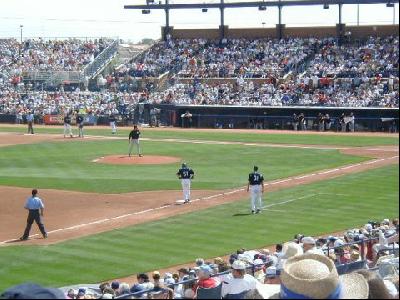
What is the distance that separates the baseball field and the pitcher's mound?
4 centimetres

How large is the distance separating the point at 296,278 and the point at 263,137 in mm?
42040

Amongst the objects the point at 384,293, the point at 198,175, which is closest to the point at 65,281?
the point at 384,293

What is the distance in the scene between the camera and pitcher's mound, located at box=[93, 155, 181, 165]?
115ft

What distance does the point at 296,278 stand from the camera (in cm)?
488

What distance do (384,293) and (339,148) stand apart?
34900mm

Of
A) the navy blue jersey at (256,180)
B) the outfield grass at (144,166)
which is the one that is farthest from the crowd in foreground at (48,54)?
the navy blue jersey at (256,180)

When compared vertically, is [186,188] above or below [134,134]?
below

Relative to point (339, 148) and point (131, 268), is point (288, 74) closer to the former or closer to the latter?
point (339, 148)

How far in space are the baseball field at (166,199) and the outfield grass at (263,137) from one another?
20 centimetres

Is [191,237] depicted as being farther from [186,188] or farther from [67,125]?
[67,125]

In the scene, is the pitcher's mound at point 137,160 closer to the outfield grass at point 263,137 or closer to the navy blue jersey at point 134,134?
the navy blue jersey at point 134,134

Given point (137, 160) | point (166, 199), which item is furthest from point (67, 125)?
point (166, 199)

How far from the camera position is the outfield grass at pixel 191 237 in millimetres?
16219

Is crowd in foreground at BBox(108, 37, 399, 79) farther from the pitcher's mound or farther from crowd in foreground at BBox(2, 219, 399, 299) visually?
crowd in foreground at BBox(2, 219, 399, 299)
